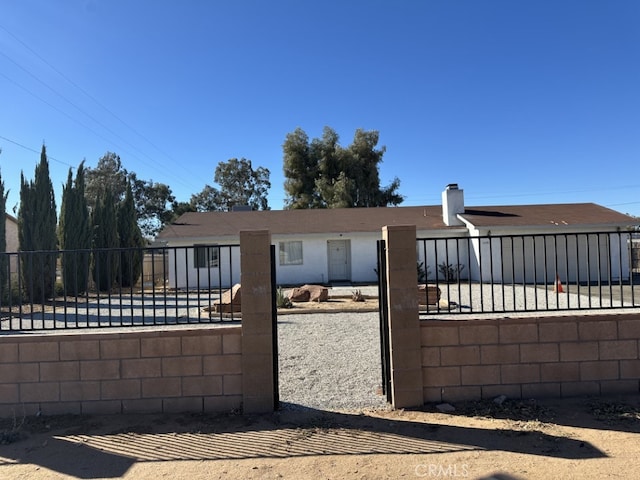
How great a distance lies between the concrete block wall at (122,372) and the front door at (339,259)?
58.3ft

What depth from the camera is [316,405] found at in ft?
15.5

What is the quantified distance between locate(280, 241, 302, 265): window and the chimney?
741 centimetres

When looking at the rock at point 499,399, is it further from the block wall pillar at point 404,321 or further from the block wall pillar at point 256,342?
the block wall pillar at point 256,342

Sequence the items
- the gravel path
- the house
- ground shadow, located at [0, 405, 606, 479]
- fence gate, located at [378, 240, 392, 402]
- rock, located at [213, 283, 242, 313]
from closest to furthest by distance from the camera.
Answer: ground shadow, located at [0, 405, 606, 479] → fence gate, located at [378, 240, 392, 402] → the gravel path → rock, located at [213, 283, 242, 313] → the house

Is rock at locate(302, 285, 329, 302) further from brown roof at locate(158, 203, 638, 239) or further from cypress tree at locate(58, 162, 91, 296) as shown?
cypress tree at locate(58, 162, 91, 296)

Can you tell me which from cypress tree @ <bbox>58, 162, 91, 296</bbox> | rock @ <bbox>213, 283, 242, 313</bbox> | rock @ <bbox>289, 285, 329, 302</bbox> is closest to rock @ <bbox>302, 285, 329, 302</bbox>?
rock @ <bbox>289, 285, 329, 302</bbox>

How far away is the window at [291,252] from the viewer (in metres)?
21.8

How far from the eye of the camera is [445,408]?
177 inches

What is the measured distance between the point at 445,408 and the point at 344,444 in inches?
48.7

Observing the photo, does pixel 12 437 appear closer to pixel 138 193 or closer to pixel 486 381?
pixel 486 381

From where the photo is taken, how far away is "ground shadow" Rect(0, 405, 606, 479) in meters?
3.63

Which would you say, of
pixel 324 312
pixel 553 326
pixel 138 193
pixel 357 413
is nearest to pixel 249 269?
pixel 357 413

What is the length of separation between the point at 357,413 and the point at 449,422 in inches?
34.4

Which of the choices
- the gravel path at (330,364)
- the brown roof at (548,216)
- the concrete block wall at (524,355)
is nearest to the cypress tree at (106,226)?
the gravel path at (330,364)
